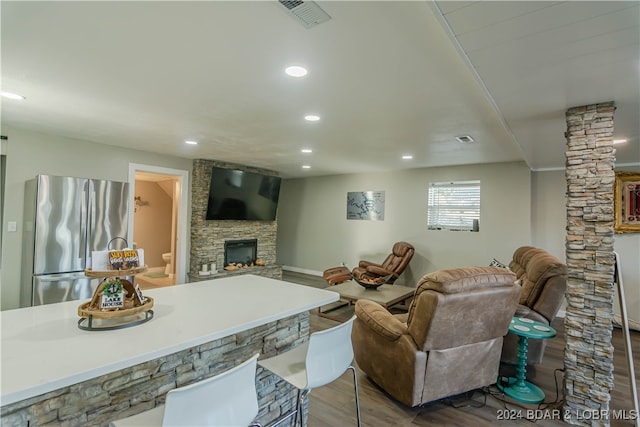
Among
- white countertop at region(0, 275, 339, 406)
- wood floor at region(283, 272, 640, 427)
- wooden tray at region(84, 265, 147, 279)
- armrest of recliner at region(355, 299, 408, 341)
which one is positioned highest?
wooden tray at region(84, 265, 147, 279)

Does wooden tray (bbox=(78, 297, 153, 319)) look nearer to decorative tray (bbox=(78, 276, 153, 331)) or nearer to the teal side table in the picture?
decorative tray (bbox=(78, 276, 153, 331))

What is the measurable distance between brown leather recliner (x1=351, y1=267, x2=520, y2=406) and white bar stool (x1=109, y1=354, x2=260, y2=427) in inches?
57.0

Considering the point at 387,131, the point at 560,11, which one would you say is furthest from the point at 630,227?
the point at 560,11

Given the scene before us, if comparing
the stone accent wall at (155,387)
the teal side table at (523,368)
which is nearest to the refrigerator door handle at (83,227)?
the stone accent wall at (155,387)

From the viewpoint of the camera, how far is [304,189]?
840 cm

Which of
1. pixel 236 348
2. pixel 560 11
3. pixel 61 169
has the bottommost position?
pixel 236 348

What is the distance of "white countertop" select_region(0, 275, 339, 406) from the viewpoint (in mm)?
1009

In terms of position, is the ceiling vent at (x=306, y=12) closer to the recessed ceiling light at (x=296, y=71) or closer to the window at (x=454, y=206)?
the recessed ceiling light at (x=296, y=71)

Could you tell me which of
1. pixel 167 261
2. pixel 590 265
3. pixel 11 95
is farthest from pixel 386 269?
pixel 11 95

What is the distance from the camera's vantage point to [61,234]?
388 cm

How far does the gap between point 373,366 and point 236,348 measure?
149 cm

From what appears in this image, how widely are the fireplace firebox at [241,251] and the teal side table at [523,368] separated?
5.05m

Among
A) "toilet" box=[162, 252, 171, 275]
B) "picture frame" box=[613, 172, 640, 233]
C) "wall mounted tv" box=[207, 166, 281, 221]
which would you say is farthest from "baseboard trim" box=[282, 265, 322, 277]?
"picture frame" box=[613, 172, 640, 233]

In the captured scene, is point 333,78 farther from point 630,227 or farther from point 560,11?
point 630,227
